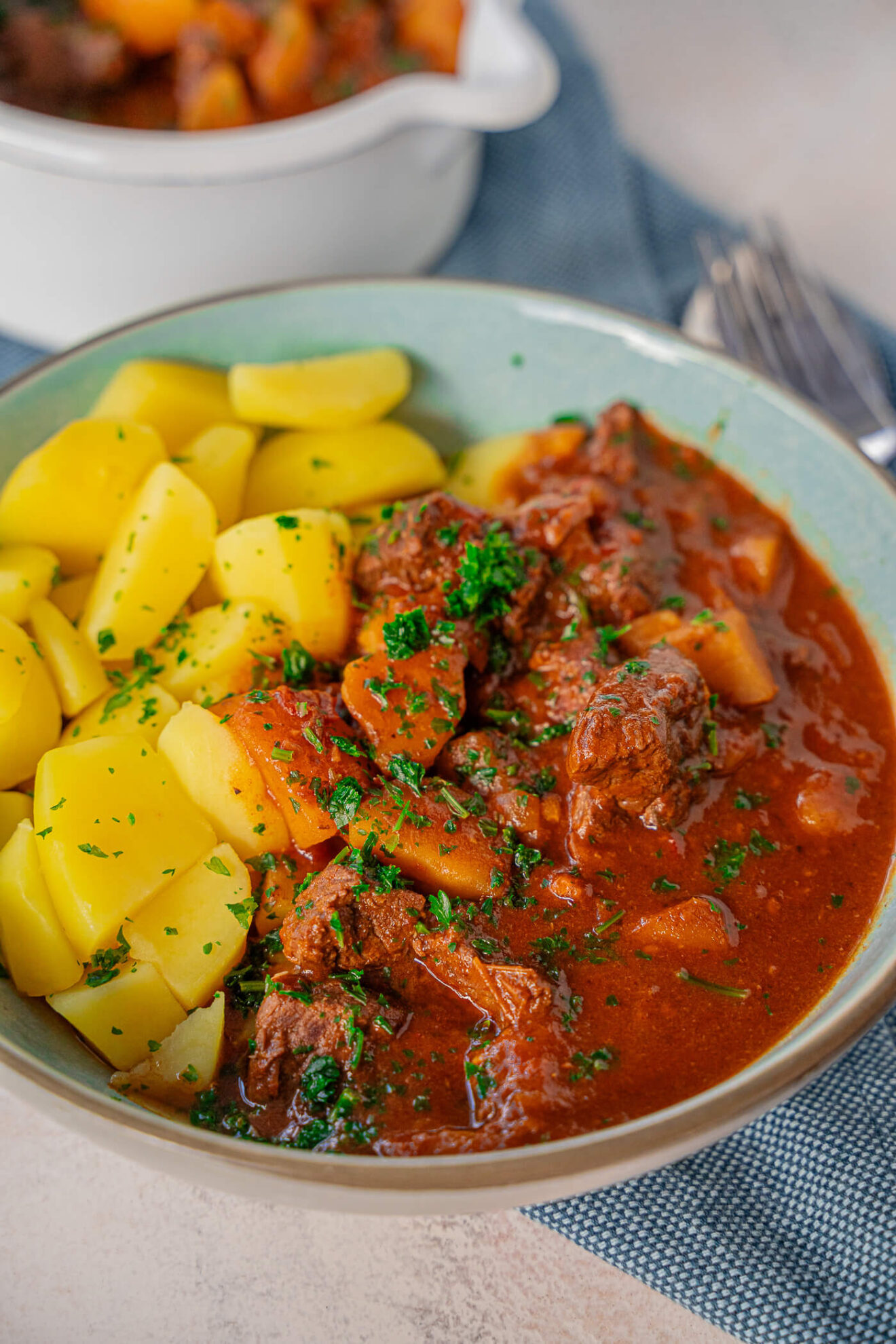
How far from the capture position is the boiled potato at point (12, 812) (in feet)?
8.47

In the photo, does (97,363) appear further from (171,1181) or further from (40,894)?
(171,1181)

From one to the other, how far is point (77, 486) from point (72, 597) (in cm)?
30

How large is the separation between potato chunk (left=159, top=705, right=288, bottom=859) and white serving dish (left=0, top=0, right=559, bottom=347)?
5.83ft

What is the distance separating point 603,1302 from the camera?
7.73ft

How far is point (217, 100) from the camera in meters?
3.99

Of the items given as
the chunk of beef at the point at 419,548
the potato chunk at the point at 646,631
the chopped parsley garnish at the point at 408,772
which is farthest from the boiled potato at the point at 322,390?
Result: the chopped parsley garnish at the point at 408,772

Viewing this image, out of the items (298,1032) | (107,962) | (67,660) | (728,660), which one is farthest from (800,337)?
(107,962)

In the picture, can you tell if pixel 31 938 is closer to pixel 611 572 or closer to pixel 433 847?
pixel 433 847

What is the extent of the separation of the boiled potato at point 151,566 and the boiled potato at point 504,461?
2.80ft

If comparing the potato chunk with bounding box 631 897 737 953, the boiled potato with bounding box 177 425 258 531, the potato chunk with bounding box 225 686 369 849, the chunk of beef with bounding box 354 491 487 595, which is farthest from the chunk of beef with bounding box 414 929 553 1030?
the boiled potato with bounding box 177 425 258 531

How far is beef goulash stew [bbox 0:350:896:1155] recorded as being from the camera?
92.7 inches

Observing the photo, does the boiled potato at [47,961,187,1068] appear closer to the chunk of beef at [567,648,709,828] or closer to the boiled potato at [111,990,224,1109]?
the boiled potato at [111,990,224,1109]

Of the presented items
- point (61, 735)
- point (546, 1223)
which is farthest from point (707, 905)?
point (61, 735)

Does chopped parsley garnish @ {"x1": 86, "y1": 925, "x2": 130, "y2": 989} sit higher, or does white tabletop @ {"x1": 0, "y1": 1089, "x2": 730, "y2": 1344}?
chopped parsley garnish @ {"x1": 86, "y1": 925, "x2": 130, "y2": 989}
